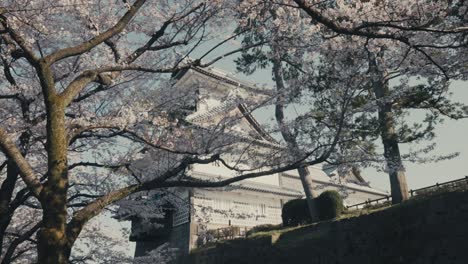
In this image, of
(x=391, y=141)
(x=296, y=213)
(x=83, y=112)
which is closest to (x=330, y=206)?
(x=296, y=213)

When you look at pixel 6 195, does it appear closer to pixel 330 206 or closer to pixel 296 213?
pixel 330 206

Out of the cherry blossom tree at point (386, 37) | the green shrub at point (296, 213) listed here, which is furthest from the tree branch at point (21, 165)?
the green shrub at point (296, 213)

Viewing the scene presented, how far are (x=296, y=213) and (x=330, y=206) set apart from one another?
2070mm

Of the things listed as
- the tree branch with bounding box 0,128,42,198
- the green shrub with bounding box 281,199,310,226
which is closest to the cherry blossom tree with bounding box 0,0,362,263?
the tree branch with bounding box 0,128,42,198

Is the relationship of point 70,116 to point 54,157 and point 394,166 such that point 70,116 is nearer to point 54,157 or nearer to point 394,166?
point 54,157

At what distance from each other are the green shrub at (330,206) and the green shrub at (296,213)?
4.00 ft

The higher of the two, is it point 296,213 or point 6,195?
point 296,213

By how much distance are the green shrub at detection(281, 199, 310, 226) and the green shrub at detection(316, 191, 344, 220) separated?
4.00 ft

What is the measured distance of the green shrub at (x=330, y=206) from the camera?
59.2 feet

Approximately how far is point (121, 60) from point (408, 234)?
32.5 ft

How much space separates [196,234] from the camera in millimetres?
20359

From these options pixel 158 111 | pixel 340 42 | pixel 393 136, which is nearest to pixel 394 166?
pixel 393 136

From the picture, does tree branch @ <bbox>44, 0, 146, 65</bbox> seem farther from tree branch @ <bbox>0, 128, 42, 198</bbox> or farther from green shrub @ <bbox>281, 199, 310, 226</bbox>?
green shrub @ <bbox>281, 199, 310, 226</bbox>

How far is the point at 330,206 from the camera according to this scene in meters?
18.1
